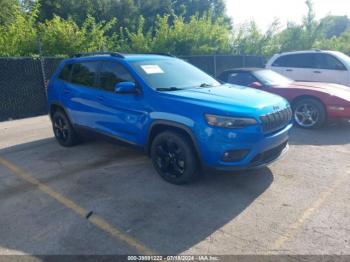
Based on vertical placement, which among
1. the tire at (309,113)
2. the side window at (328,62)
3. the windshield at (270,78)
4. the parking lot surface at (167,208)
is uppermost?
the side window at (328,62)

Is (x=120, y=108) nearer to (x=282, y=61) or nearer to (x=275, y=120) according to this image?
(x=275, y=120)

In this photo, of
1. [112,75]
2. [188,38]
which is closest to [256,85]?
[112,75]

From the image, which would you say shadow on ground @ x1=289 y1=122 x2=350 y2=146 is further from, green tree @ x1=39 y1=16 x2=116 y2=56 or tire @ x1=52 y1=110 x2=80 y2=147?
green tree @ x1=39 y1=16 x2=116 y2=56

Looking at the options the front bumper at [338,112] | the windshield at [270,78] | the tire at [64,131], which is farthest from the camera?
the windshield at [270,78]

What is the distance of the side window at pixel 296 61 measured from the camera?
30.7 ft

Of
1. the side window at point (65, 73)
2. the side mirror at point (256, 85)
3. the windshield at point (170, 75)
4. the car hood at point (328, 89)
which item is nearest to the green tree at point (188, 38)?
the side mirror at point (256, 85)

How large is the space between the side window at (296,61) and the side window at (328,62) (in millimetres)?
172

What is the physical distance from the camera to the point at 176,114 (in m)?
3.78

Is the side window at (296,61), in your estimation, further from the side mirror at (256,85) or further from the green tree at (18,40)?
the green tree at (18,40)

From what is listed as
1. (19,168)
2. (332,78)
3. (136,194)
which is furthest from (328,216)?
(332,78)

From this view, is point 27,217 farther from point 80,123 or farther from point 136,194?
point 80,123

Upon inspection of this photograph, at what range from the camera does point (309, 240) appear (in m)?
2.86

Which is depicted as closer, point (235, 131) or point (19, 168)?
point (235, 131)

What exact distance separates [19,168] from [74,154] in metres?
0.92
